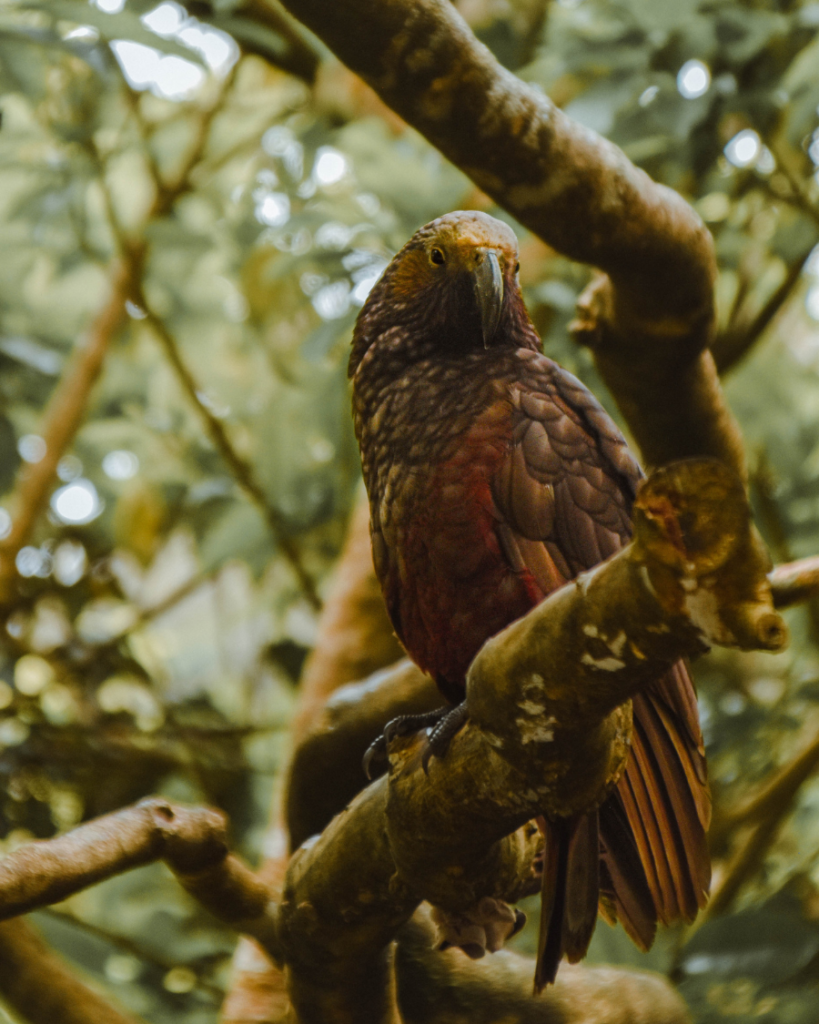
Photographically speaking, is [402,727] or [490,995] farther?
[490,995]

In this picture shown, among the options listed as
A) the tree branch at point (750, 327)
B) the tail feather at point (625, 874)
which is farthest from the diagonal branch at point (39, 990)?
the tree branch at point (750, 327)

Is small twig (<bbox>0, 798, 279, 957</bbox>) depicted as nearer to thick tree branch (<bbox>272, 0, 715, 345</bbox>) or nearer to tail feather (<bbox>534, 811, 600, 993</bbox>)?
tail feather (<bbox>534, 811, 600, 993</bbox>)

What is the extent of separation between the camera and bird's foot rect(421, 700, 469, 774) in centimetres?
107

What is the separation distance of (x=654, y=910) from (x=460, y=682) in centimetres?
39

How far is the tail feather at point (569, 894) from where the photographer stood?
1.08m

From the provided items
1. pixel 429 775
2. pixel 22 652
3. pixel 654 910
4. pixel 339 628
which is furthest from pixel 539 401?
pixel 22 652

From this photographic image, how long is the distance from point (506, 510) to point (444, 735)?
31 centimetres

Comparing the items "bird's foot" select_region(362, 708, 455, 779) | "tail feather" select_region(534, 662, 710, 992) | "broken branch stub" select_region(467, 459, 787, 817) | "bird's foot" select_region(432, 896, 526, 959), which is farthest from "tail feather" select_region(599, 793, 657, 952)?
"broken branch stub" select_region(467, 459, 787, 817)

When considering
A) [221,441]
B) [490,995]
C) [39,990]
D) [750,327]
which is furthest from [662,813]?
[221,441]

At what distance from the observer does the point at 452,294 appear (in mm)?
1405

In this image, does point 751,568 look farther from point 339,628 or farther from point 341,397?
point 339,628

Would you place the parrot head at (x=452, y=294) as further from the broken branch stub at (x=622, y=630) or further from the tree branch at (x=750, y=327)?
the tree branch at (x=750, y=327)

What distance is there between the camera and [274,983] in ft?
6.63

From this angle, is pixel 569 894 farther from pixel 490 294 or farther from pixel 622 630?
pixel 490 294
